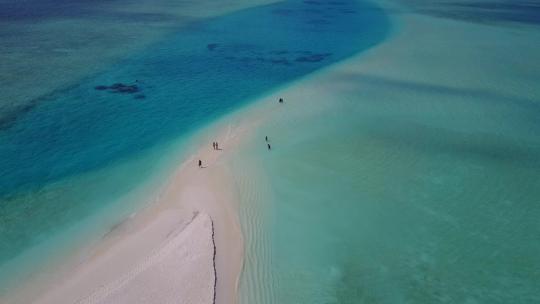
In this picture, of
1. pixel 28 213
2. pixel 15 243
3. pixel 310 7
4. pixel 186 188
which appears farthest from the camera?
pixel 310 7

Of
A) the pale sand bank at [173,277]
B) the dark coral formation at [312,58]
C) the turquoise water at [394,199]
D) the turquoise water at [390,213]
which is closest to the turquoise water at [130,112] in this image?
the dark coral formation at [312,58]

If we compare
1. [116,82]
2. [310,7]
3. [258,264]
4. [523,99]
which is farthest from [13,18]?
[523,99]

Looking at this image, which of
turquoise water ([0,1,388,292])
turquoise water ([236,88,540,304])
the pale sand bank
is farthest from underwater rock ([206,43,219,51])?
the pale sand bank

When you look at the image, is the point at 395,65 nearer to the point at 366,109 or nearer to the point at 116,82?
the point at 366,109

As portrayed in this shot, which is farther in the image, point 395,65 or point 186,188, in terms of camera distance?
point 395,65

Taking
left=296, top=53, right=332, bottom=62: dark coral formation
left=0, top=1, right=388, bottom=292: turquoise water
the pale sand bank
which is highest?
left=296, top=53, right=332, bottom=62: dark coral formation

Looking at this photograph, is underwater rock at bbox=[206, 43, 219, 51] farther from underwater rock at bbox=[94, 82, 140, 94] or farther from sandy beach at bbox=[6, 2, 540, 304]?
sandy beach at bbox=[6, 2, 540, 304]
